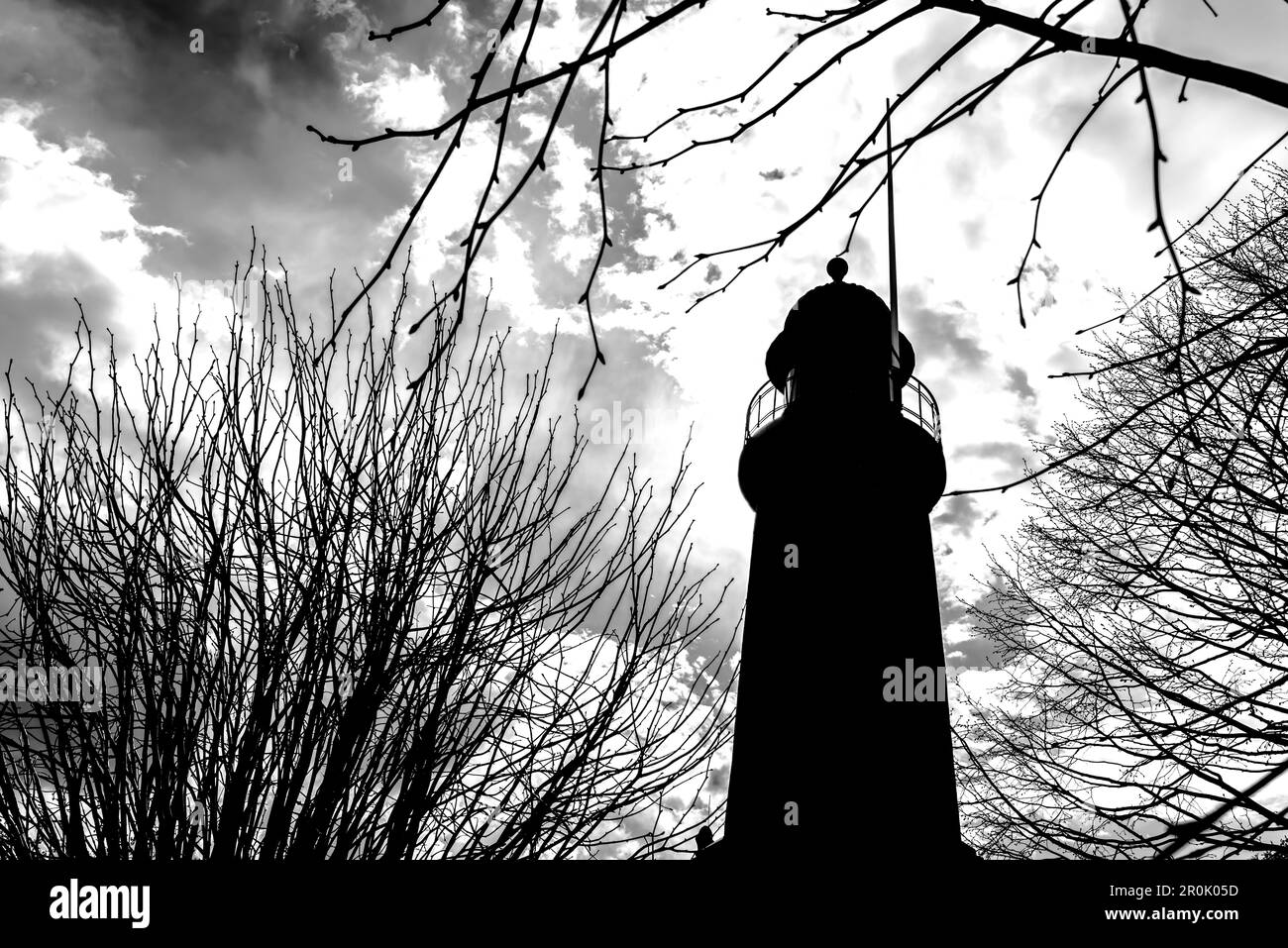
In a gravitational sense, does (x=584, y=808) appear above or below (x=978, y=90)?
below

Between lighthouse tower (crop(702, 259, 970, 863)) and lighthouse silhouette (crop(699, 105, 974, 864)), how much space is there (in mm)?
19

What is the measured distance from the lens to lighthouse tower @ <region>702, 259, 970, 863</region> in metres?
8.91

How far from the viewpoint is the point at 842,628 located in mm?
9828

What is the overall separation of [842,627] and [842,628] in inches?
0.5

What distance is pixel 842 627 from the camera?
9.84 metres

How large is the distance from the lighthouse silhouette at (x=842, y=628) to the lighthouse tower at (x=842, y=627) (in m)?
0.02

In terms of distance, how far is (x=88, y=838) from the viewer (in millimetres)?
4234

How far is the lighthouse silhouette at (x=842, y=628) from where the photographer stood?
350 inches

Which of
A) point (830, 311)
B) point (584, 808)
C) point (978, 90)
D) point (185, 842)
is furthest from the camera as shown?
point (830, 311)
